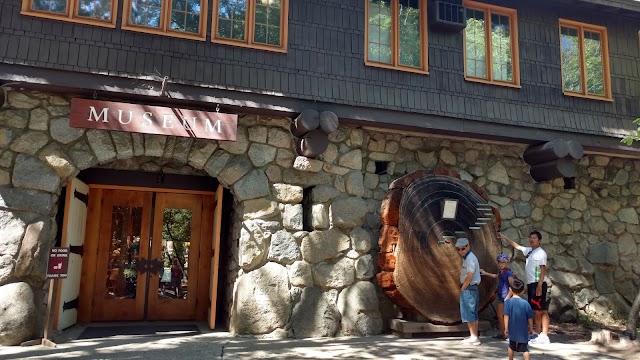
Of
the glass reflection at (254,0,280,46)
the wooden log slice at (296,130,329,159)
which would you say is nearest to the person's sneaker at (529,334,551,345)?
the wooden log slice at (296,130,329,159)

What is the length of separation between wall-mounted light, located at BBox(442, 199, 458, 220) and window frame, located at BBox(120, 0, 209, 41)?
12.7ft

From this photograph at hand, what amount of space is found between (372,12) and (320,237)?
3.43 meters

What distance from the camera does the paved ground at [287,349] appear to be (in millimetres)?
5141

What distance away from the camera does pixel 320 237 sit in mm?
6617

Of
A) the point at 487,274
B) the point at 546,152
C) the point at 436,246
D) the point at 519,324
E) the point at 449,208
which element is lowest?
the point at 519,324

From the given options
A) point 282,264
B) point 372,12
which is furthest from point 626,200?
point 282,264

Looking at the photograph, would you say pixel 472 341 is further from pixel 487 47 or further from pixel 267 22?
pixel 267 22

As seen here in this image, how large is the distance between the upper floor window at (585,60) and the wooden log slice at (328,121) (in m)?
4.23

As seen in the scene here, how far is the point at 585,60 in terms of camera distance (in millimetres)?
8391

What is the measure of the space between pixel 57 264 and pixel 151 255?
7.66ft

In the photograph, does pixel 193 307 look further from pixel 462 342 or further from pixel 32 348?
pixel 462 342

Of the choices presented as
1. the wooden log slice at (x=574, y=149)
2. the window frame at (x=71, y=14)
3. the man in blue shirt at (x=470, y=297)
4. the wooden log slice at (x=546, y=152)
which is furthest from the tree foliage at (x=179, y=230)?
the wooden log slice at (x=574, y=149)

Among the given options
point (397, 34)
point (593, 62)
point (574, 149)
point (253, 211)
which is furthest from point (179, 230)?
point (593, 62)

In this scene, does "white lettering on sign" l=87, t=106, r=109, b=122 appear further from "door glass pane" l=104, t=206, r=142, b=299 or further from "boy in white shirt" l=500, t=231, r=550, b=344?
"boy in white shirt" l=500, t=231, r=550, b=344
